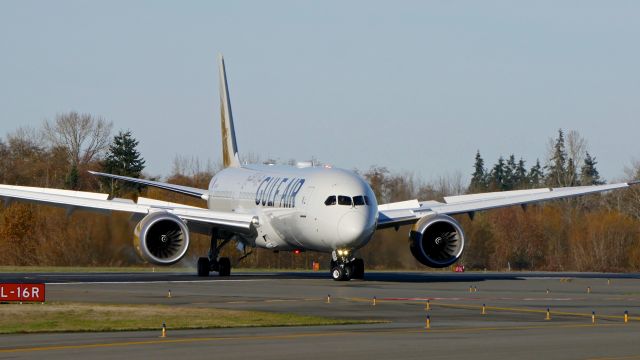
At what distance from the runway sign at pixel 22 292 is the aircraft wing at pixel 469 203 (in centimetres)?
2010

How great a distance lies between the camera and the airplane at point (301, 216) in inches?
1868

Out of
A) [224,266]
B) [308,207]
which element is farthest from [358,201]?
[224,266]

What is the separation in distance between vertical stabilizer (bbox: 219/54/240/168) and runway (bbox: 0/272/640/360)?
16.3 meters

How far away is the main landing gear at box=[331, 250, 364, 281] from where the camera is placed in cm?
4788

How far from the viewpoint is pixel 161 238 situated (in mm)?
49562

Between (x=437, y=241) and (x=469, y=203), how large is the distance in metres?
4.72

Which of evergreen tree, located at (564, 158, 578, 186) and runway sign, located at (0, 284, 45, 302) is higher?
evergreen tree, located at (564, 158, 578, 186)

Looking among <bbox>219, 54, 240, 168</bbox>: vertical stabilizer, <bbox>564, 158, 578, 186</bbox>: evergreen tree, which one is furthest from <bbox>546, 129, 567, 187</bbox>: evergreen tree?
<bbox>219, 54, 240, 168</bbox>: vertical stabilizer

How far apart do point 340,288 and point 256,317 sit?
13203 mm

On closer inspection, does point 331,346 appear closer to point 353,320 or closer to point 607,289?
point 353,320

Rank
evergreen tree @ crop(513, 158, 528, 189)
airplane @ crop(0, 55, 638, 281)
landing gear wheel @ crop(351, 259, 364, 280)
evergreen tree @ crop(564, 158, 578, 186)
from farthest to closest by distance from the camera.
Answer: evergreen tree @ crop(513, 158, 528, 189)
evergreen tree @ crop(564, 158, 578, 186)
landing gear wheel @ crop(351, 259, 364, 280)
airplane @ crop(0, 55, 638, 281)

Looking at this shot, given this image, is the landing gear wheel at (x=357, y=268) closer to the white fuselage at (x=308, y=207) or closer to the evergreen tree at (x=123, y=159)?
the white fuselage at (x=308, y=207)

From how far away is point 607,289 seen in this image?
44062 millimetres

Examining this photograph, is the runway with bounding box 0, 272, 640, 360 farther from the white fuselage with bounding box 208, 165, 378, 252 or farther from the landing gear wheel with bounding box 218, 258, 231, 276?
the landing gear wheel with bounding box 218, 258, 231, 276
